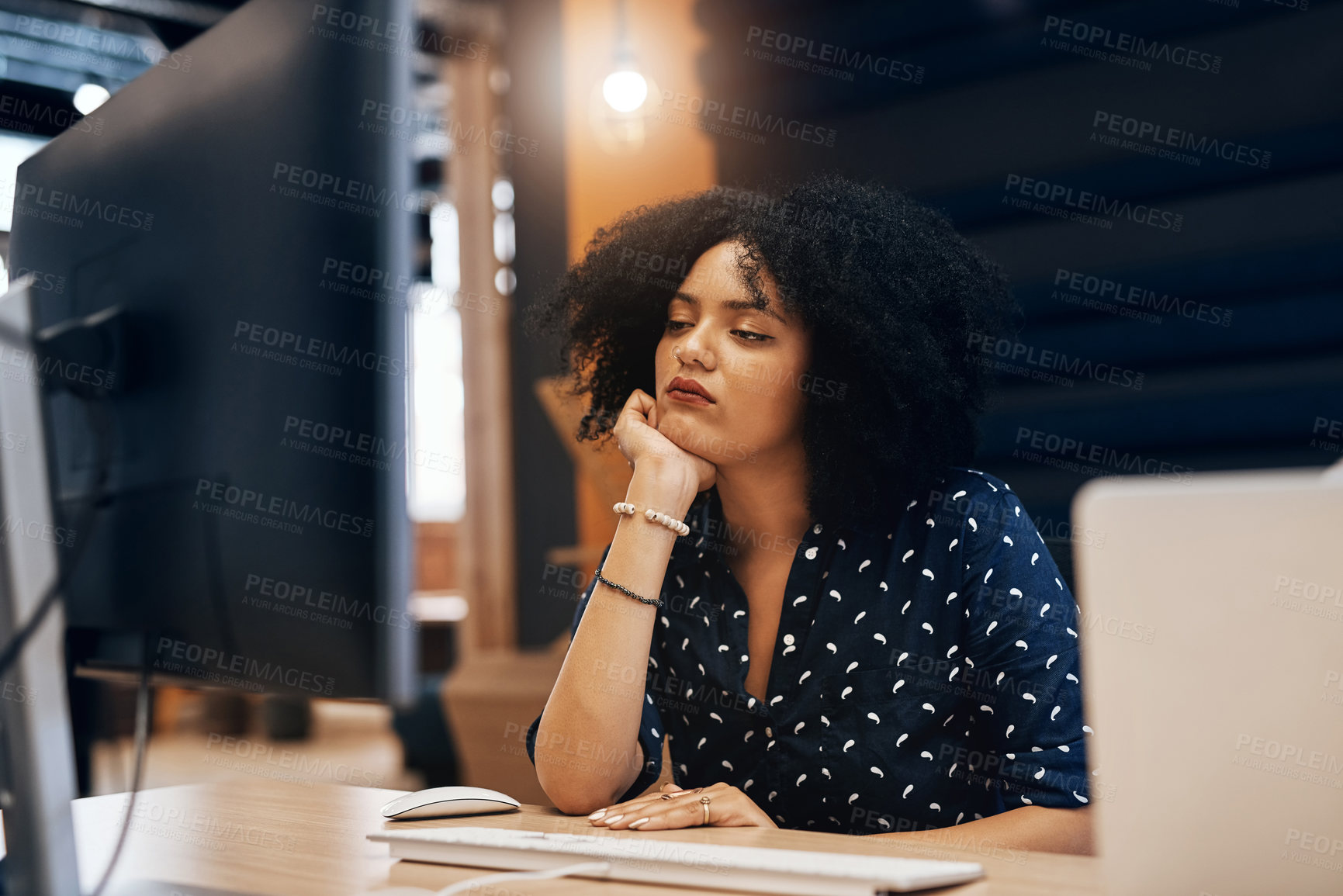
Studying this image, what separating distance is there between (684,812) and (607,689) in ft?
0.70

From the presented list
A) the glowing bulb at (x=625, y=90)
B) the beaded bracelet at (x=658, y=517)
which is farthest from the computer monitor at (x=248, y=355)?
the glowing bulb at (x=625, y=90)

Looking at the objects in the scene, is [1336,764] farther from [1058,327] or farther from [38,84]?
[38,84]

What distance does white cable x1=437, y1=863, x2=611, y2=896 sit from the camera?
0.69 m

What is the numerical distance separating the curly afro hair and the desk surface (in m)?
0.49

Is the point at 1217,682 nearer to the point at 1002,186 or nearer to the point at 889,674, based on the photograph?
the point at 889,674

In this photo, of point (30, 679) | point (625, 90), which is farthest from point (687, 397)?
point (625, 90)

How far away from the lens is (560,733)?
3.62 feet

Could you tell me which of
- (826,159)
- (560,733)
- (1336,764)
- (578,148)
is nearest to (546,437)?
(578,148)

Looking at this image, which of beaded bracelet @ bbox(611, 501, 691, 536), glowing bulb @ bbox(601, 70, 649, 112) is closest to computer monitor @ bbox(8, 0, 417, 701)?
beaded bracelet @ bbox(611, 501, 691, 536)

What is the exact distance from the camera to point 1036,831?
3.07ft

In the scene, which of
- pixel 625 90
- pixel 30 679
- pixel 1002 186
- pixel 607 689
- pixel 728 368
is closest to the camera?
pixel 30 679

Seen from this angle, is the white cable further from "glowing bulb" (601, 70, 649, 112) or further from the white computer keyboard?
"glowing bulb" (601, 70, 649, 112)

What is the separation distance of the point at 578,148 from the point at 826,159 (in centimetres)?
115

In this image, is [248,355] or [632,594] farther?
[632,594]
